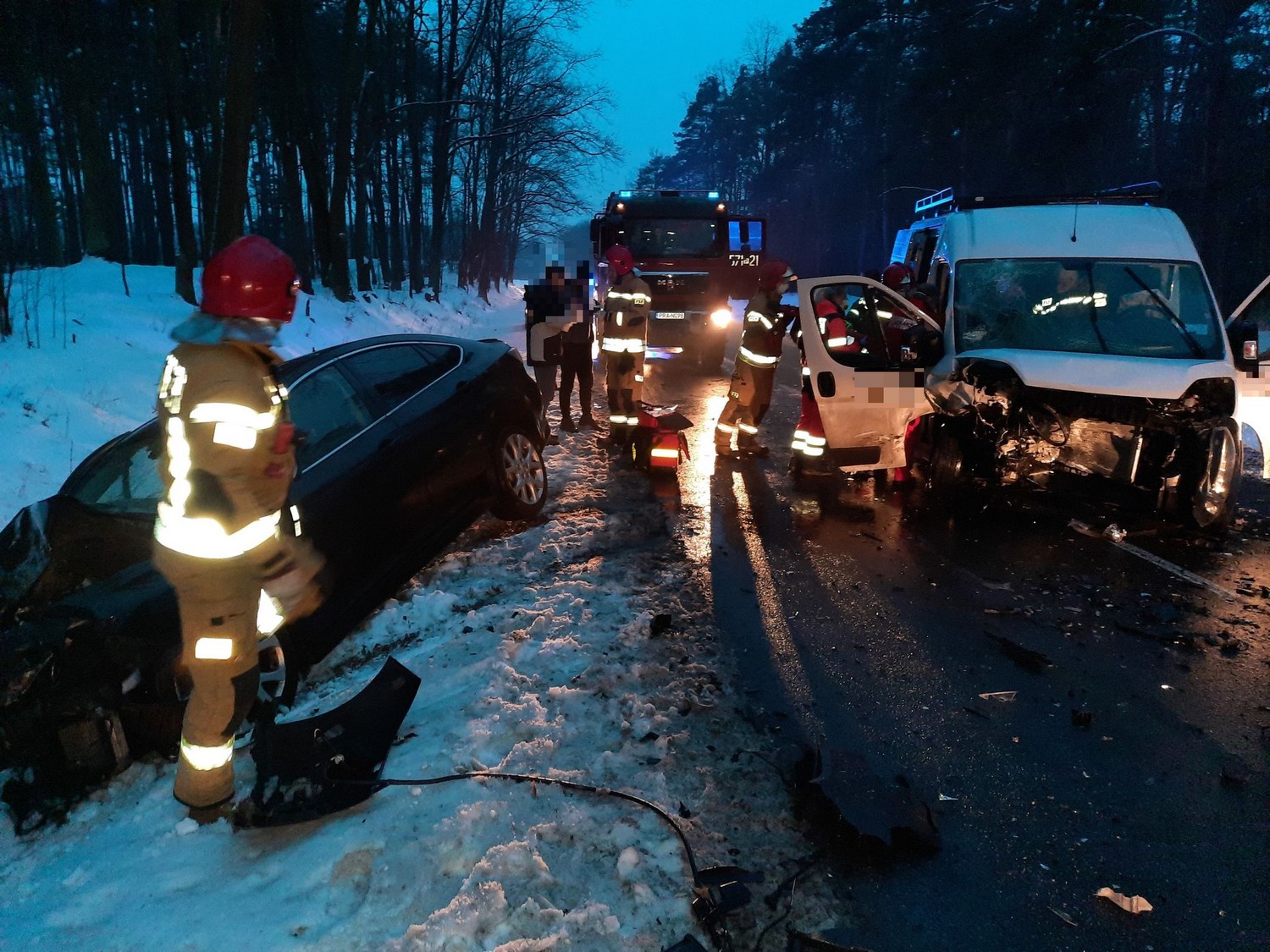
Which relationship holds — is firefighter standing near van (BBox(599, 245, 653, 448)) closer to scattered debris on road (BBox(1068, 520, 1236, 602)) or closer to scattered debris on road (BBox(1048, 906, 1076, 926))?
scattered debris on road (BBox(1068, 520, 1236, 602))

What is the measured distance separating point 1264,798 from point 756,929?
2.22m

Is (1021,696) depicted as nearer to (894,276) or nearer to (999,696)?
(999,696)

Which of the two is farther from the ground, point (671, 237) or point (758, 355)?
point (671, 237)

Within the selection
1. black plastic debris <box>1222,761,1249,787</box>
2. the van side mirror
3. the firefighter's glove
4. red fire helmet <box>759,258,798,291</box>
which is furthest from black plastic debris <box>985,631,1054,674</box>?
red fire helmet <box>759,258,798,291</box>

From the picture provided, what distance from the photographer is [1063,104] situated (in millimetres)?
21922

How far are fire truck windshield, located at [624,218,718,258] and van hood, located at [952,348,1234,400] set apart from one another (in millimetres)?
10955

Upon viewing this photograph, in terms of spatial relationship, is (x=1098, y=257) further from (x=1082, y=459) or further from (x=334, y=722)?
(x=334, y=722)

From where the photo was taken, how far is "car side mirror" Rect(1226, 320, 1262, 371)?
6.45 metres

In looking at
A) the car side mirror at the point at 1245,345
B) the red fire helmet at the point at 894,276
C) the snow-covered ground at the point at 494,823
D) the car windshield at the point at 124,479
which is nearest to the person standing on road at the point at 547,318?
the red fire helmet at the point at 894,276

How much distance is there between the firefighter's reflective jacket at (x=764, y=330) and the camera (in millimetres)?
8023

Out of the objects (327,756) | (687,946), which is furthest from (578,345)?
(687,946)

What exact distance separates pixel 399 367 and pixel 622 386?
3715mm

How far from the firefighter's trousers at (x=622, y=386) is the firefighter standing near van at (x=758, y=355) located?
3.31 feet

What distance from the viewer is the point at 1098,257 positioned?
6930 mm
